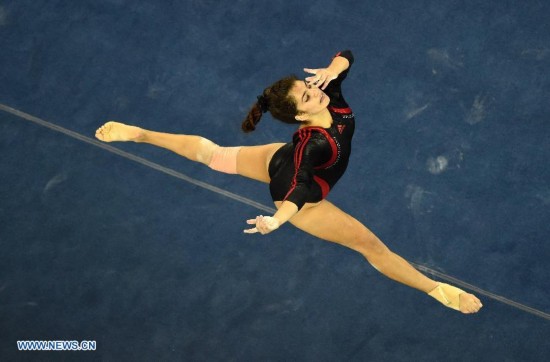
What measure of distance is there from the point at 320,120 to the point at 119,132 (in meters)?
1.15

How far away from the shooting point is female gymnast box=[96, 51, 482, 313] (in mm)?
4820

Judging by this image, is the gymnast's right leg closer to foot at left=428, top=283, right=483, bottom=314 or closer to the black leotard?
the black leotard

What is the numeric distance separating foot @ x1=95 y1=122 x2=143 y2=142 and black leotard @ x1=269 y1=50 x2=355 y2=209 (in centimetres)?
76

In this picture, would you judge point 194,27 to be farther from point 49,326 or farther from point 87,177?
point 49,326

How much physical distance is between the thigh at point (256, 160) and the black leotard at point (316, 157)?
92 millimetres

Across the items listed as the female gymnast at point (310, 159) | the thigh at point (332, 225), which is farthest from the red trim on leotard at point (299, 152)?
the thigh at point (332, 225)

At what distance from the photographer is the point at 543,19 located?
20.3 ft

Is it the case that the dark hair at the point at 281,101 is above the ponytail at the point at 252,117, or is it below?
above

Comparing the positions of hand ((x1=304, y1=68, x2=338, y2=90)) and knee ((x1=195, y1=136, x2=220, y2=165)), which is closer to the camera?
hand ((x1=304, y1=68, x2=338, y2=90))

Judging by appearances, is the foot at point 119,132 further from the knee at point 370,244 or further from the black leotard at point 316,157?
the knee at point 370,244

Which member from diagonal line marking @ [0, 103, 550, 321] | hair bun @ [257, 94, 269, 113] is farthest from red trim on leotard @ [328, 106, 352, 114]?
diagonal line marking @ [0, 103, 550, 321]

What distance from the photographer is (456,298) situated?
17.5 feet

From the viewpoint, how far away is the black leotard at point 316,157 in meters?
4.80

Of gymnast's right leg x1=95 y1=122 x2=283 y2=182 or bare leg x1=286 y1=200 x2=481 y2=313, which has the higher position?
gymnast's right leg x1=95 y1=122 x2=283 y2=182
